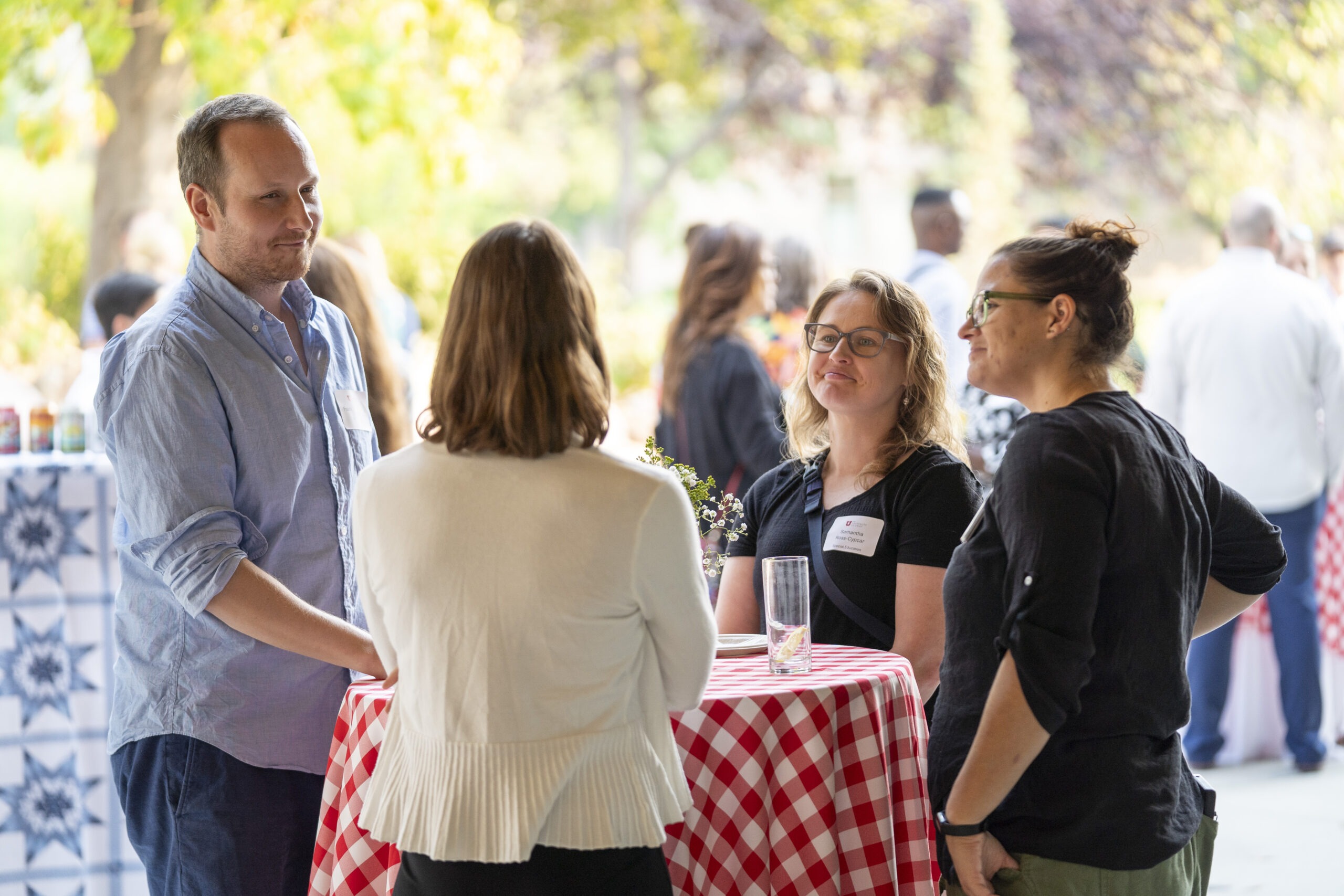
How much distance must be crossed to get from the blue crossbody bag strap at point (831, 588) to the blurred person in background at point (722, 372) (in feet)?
4.61

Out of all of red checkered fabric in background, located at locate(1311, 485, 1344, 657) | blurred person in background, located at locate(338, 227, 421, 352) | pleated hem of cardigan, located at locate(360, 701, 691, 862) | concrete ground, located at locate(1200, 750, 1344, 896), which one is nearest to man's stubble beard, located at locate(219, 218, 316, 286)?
pleated hem of cardigan, located at locate(360, 701, 691, 862)

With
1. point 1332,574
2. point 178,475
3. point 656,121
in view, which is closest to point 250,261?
point 178,475

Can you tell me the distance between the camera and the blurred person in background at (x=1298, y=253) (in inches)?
197

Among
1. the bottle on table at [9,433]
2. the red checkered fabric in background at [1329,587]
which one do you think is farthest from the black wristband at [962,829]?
the red checkered fabric in background at [1329,587]

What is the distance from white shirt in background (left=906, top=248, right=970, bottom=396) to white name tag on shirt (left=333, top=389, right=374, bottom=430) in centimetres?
277

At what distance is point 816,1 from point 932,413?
1114 cm

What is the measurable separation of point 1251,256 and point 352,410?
379cm

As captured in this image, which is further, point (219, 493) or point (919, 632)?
point (919, 632)

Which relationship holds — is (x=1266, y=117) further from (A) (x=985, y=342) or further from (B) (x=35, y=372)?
(A) (x=985, y=342)

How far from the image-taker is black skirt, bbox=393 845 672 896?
1.50m

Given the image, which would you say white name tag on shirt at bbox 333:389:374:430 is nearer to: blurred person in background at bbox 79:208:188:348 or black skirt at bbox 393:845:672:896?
black skirt at bbox 393:845:672:896

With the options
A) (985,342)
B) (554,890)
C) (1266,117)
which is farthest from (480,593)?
(1266,117)

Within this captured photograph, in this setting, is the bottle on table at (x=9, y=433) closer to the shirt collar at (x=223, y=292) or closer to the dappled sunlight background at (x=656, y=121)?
the shirt collar at (x=223, y=292)

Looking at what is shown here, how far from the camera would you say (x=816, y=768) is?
6.21ft
